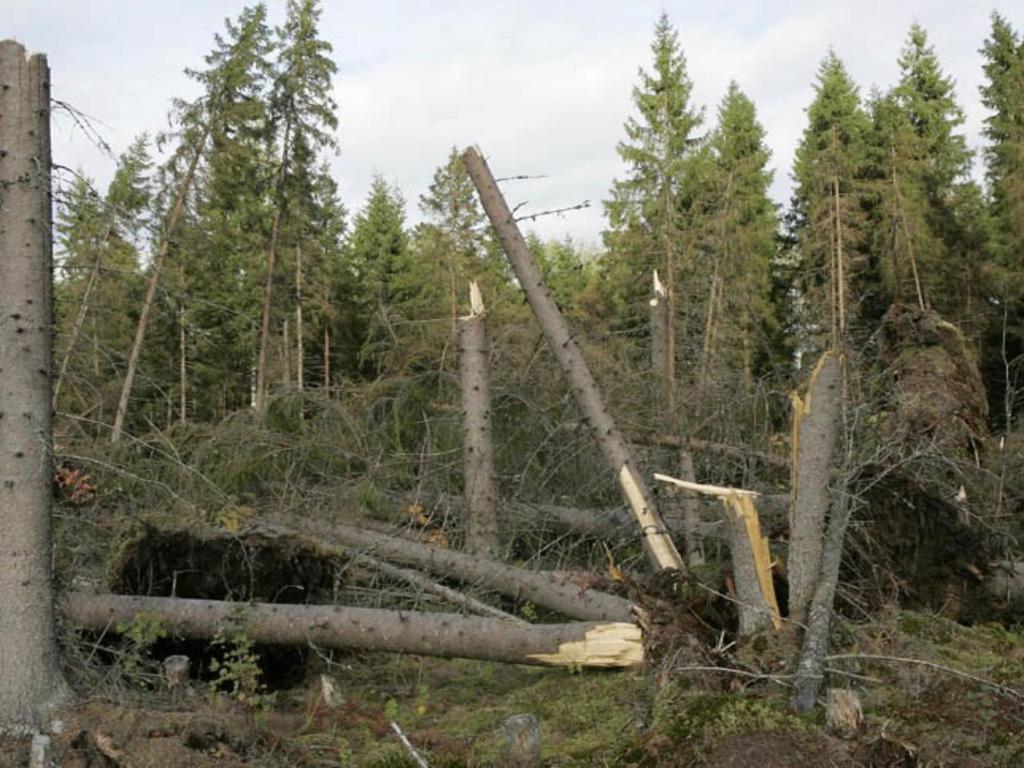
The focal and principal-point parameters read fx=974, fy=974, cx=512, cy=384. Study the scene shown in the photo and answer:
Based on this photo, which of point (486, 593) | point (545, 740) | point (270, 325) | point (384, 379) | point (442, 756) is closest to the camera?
point (442, 756)

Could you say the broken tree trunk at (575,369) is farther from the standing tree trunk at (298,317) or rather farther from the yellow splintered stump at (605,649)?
the standing tree trunk at (298,317)

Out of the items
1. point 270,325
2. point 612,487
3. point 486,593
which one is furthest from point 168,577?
point 270,325

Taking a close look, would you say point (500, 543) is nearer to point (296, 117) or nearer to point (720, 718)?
point (720, 718)

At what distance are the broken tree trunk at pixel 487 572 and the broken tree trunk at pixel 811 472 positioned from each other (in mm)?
972

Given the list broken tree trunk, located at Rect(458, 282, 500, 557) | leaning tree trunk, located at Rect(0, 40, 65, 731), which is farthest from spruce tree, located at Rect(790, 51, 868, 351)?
leaning tree trunk, located at Rect(0, 40, 65, 731)

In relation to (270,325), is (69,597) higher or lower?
lower

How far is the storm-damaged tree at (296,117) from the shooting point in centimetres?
1967

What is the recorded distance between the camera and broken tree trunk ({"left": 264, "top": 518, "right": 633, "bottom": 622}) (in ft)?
19.7

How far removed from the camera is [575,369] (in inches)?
289

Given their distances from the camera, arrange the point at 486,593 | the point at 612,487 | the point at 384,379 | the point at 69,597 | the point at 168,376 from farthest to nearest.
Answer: the point at 168,376 < the point at 384,379 < the point at 612,487 < the point at 486,593 < the point at 69,597

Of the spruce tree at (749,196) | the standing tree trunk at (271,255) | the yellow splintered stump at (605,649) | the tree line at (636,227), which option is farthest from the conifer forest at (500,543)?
the spruce tree at (749,196)

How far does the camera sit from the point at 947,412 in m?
7.76

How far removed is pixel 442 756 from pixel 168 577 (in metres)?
2.67

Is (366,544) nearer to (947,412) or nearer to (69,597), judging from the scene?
(69,597)
